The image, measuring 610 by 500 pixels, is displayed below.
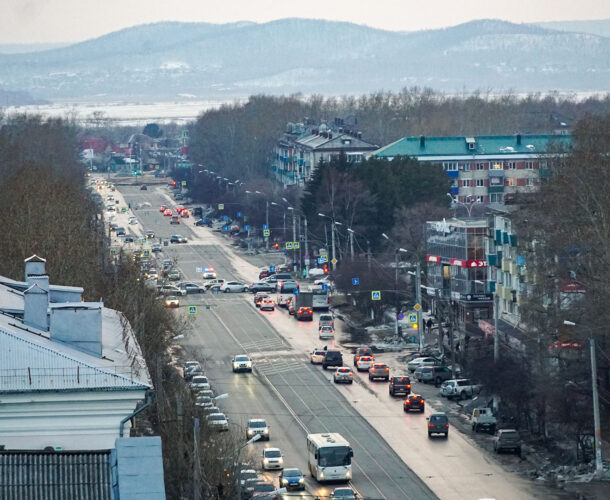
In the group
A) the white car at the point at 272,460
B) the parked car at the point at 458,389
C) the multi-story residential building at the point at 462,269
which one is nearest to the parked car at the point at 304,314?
the multi-story residential building at the point at 462,269

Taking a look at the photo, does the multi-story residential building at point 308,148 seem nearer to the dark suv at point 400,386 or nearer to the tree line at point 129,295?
the tree line at point 129,295

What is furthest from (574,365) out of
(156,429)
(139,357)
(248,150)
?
(248,150)

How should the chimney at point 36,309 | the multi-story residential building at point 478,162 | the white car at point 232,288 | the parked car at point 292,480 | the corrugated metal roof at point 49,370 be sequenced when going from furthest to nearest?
the multi-story residential building at point 478,162 < the white car at point 232,288 < the parked car at point 292,480 < the chimney at point 36,309 < the corrugated metal roof at point 49,370

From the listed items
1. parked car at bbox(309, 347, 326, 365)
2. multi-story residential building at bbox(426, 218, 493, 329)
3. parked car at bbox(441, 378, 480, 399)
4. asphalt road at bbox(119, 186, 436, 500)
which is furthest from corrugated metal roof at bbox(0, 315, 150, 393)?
multi-story residential building at bbox(426, 218, 493, 329)

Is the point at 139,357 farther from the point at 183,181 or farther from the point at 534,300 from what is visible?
the point at 183,181

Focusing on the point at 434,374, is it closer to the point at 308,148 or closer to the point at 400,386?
the point at 400,386

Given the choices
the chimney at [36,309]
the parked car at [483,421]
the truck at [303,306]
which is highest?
the chimney at [36,309]
